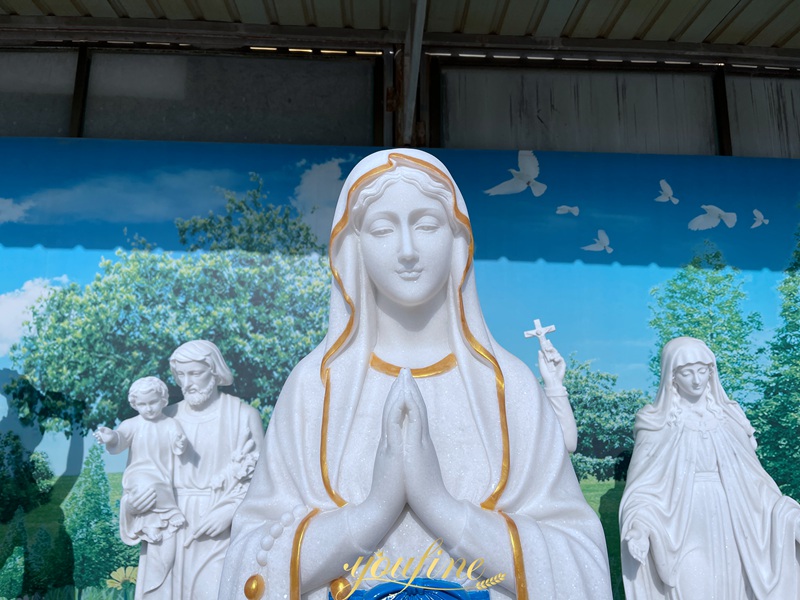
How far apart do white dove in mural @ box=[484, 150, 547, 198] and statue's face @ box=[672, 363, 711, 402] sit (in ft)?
7.83

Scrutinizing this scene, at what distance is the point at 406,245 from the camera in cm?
285

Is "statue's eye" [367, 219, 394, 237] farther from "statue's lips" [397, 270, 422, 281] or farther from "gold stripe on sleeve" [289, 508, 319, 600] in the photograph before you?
"gold stripe on sleeve" [289, 508, 319, 600]

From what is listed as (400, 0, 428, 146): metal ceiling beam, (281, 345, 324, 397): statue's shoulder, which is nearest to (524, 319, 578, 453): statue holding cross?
(400, 0, 428, 146): metal ceiling beam

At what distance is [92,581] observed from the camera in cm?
703

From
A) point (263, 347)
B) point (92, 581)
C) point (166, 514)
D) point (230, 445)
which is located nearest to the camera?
point (166, 514)

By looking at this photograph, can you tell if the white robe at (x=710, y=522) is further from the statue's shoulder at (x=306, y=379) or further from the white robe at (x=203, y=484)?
the statue's shoulder at (x=306, y=379)

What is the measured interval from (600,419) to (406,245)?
5.16 metres

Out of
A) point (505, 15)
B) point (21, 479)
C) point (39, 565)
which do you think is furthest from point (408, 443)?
point (505, 15)

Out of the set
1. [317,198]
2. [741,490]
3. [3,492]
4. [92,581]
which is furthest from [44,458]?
[741,490]

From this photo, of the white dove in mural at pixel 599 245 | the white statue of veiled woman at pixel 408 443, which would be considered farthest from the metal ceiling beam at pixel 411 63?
the white statue of veiled woman at pixel 408 443

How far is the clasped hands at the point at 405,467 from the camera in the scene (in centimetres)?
246

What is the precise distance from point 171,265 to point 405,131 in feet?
7.28

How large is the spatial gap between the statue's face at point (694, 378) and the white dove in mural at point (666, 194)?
7.66ft

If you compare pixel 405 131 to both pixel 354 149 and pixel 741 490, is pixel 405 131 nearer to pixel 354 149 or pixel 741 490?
pixel 354 149
